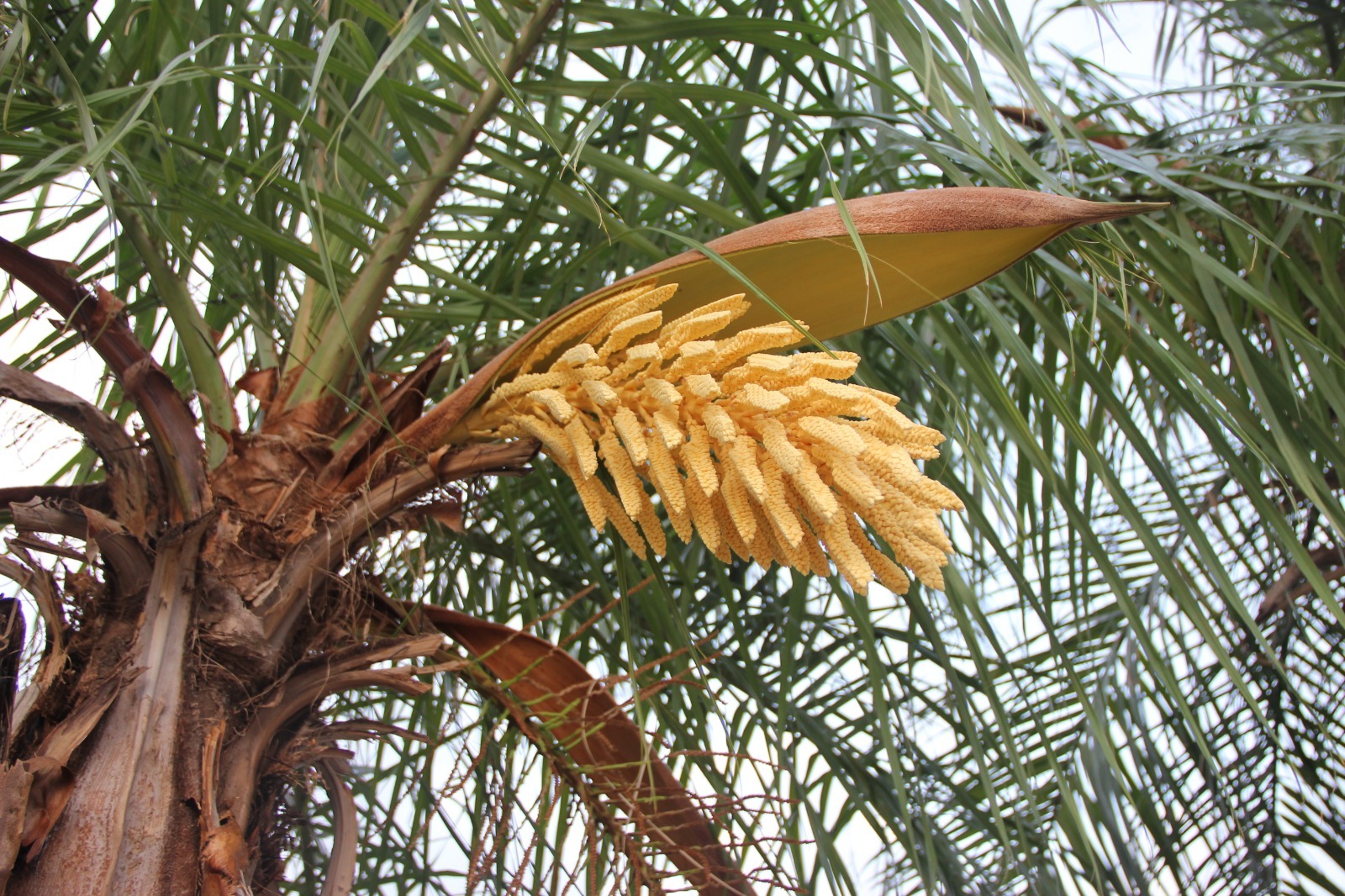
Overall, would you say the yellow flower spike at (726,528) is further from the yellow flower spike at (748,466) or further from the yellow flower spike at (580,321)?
the yellow flower spike at (580,321)

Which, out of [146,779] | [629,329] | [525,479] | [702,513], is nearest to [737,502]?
[702,513]

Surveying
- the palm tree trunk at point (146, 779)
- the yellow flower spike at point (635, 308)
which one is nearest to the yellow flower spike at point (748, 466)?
the yellow flower spike at point (635, 308)

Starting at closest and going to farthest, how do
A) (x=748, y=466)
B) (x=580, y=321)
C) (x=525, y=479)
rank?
(x=748, y=466) → (x=580, y=321) → (x=525, y=479)

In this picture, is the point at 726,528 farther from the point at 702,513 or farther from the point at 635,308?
the point at 635,308

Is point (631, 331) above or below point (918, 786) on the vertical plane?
above

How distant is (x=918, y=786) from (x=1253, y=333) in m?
0.83

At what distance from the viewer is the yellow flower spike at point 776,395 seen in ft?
2.07

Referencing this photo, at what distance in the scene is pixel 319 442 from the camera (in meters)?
0.86

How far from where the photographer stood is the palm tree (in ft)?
2.41

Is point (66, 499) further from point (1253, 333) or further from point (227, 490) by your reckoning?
point (1253, 333)

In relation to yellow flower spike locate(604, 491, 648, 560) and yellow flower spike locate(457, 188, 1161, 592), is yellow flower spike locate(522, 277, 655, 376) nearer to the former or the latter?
yellow flower spike locate(457, 188, 1161, 592)

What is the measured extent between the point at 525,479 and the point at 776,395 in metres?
0.69

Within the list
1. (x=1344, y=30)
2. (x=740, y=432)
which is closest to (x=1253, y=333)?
(x=1344, y=30)

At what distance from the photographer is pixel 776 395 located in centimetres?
62
